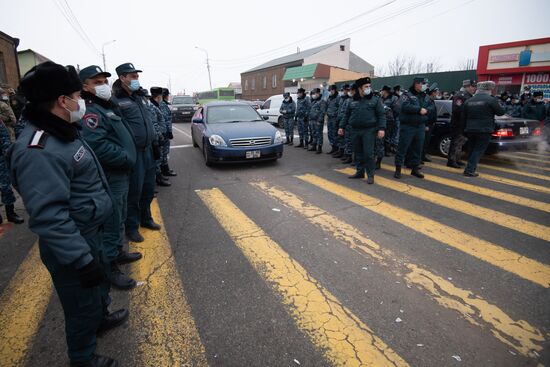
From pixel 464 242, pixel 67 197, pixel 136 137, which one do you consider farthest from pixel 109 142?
pixel 464 242

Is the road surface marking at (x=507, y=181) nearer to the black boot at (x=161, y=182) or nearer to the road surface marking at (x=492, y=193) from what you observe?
the road surface marking at (x=492, y=193)

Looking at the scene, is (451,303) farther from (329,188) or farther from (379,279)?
(329,188)

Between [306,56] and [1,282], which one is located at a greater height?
[306,56]

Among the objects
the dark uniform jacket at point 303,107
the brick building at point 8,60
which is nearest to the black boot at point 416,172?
the dark uniform jacket at point 303,107

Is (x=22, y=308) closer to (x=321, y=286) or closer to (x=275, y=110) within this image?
(x=321, y=286)

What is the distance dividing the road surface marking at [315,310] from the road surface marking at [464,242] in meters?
1.90

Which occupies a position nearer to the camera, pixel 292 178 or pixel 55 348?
pixel 55 348

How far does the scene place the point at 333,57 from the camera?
4509cm

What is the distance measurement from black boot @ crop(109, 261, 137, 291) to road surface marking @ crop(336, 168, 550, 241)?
4699 millimetres

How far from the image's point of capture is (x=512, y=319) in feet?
8.25

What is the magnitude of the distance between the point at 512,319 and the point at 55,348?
3511 millimetres

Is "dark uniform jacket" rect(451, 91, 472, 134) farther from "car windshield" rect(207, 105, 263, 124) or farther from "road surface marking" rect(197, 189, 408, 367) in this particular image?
"road surface marking" rect(197, 189, 408, 367)

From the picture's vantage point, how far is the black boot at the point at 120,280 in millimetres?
2988

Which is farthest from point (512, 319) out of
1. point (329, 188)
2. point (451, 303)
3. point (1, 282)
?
point (1, 282)
